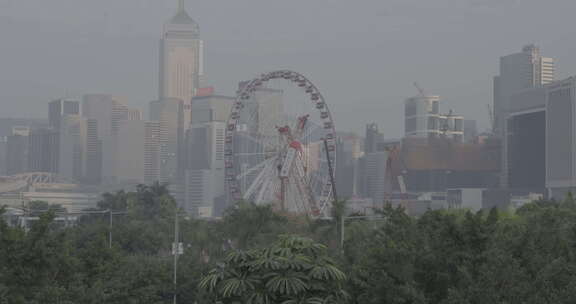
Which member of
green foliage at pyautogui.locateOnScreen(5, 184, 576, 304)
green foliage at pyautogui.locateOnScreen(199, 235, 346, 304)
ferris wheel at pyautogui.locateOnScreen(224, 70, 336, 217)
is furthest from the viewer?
ferris wheel at pyautogui.locateOnScreen(224, 70, 336, 217)

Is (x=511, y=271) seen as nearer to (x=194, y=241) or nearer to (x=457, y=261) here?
(x=457, y=261)

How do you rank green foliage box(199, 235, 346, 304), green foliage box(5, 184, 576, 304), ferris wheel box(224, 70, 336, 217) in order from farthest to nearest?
ferris wheel box(224, 70, 336, 217), green foliage box(5, 184, 576, 304), green foliage box(199, 235, 346, 304)

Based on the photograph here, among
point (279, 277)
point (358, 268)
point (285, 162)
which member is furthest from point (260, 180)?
point (279, 277)

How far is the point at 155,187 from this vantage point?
163750 millimetres

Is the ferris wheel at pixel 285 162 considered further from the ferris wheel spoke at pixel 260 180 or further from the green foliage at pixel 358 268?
the green foliage at pixel 358 268

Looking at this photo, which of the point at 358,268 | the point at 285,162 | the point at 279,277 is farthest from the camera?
the point at 285,162

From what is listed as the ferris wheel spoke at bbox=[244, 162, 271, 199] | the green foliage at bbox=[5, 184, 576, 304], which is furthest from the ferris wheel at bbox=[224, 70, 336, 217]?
the green foliage at bbox=[5, 184, 576, 304]

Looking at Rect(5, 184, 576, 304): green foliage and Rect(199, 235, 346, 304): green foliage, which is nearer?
Rect(199, 235, 346, 304): green foliage

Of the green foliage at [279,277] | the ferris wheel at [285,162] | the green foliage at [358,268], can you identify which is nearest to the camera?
the green foliage at [279,277]

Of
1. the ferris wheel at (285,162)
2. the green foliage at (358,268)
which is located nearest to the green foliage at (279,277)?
the green foliage at (358,268)

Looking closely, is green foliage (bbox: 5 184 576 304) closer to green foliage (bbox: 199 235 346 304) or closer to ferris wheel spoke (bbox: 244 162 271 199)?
green foliage (bbox: 199 235 346 304)

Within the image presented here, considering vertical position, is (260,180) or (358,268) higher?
(260,180)

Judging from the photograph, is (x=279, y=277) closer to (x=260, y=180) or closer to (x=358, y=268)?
(x=358, y=268)

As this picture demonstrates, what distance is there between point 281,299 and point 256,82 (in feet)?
270
